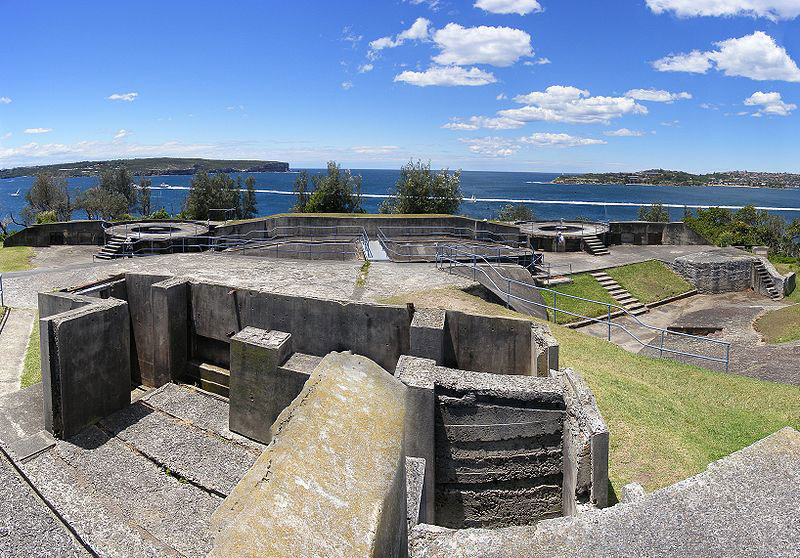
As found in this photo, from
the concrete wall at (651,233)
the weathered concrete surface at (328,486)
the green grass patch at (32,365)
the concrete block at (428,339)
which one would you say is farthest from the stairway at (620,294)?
the weathered concrete surface at (328,486)

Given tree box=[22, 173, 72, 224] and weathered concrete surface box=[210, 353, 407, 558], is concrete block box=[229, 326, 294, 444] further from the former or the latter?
tree box=[22, 173, 72, 224]

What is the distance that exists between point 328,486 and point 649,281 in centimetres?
2501

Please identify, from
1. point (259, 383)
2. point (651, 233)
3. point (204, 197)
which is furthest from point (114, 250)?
point (204, 197)

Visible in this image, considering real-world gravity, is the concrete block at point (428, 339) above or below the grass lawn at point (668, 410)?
above

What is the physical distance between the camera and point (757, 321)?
19.4 metres

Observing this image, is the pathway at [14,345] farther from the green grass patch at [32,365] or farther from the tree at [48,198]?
the tree at [48,198]

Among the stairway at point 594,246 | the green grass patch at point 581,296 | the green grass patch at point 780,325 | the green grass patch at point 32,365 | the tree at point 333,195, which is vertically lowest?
the green grass patch at point 780,325

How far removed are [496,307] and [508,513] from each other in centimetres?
782

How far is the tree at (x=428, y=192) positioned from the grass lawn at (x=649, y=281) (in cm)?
1638

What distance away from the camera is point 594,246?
28.3 meters

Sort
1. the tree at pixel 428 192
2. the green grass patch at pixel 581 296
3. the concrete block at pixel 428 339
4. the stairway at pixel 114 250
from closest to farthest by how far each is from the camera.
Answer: the concrete block at pixel 428 339, the green grass patch at pixel 581 296, the stairway at pixel 114 250, the tree at pixel 428 192

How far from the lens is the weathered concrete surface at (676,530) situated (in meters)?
2.71

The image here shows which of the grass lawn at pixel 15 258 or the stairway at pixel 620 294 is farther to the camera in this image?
the stairway at pixel 620 294

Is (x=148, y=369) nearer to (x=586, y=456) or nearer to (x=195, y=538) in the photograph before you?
(x=195, y=538)
